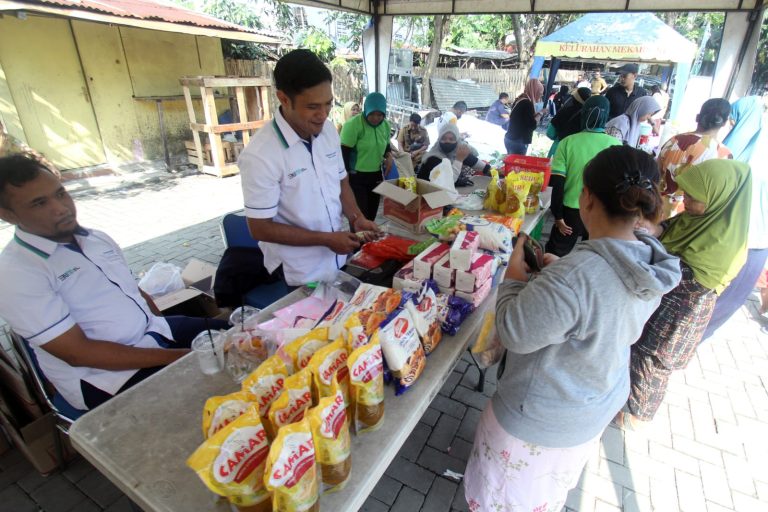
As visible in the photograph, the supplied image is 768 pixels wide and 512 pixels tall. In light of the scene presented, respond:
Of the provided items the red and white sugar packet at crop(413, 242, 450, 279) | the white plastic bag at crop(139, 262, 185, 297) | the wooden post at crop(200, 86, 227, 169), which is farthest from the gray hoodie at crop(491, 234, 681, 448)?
the wooden post at crop(200, 86, 227, 169)

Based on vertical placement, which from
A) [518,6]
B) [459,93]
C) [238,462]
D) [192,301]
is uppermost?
[518,6]

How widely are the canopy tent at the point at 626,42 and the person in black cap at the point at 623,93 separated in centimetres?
199

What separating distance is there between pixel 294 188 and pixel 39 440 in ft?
6.20

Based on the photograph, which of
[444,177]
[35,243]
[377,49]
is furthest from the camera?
[377,49]

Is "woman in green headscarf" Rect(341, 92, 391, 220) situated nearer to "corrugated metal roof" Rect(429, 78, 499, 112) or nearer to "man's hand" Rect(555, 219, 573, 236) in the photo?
"man's hand" Rect(555, 219, 573, 236)

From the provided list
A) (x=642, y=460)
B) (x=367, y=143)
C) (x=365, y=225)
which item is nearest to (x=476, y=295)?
(x=365, y=225)

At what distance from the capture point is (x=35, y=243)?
1.54 metres

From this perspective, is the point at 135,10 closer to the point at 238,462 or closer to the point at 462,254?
the point at 462,254

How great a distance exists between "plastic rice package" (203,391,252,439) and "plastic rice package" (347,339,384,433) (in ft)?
0.90

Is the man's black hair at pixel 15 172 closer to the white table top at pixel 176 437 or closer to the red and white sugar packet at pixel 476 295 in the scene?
the white table top at pixel 176 437

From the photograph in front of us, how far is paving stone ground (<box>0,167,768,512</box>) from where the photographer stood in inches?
80.9

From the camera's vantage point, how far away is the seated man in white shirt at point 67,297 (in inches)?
58.2

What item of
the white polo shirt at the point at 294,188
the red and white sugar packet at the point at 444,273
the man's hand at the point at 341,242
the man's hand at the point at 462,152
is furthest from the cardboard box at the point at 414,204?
the man's hand at the point at 462,152

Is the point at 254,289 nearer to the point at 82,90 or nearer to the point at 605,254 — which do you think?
the point at 605,254
